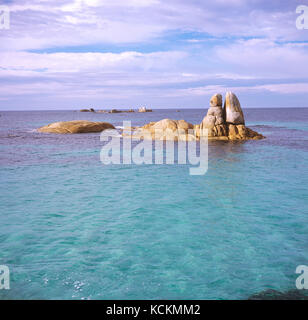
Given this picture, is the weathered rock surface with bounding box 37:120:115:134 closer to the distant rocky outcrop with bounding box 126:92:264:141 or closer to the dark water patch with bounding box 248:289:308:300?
the distant rocky outcrop with bounding box 126:92:264:141

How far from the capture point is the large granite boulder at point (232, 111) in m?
31.2

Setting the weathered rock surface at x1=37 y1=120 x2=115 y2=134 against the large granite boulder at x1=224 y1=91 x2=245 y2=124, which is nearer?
the large granite boulder at x1=224 y1=91 x2=245 y2=124

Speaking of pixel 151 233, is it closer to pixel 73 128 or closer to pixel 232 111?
pixel 232 111

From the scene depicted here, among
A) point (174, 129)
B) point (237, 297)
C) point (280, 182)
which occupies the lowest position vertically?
point (237, 297)

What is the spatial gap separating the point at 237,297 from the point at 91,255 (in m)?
3.67

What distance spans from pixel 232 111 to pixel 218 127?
2.48 m

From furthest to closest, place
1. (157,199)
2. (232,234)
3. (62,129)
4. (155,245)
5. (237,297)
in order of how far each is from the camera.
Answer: (62,129), (157,199), (232,234), (155,245), (237,297)

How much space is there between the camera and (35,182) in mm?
14281

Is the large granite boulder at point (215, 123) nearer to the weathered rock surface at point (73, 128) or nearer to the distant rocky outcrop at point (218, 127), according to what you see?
the distant rocky outcrop at point (218, 127)

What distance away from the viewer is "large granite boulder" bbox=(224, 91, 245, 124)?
3117 cm

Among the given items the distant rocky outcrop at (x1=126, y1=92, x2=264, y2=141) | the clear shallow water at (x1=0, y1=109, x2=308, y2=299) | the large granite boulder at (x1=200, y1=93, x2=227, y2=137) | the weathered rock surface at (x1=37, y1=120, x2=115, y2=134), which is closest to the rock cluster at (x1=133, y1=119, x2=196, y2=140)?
the distant rocky outcrop at (x1=126, y1=92, x2=264, y2=141)

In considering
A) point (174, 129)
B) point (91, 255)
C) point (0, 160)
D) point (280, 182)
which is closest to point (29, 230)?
point (91, 255)

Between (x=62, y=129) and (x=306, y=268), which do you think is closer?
(x=306, y=268)
